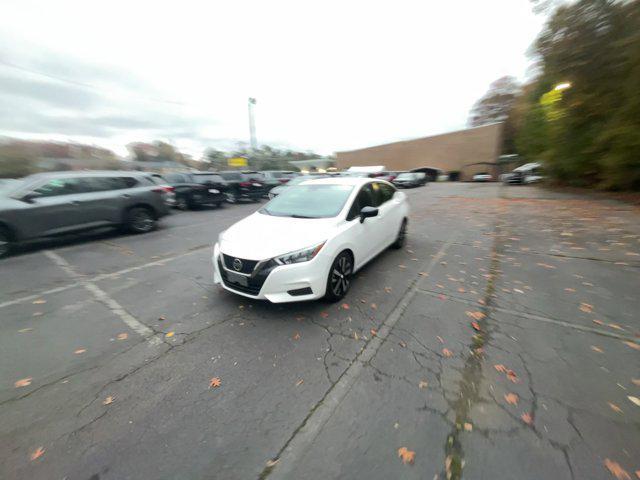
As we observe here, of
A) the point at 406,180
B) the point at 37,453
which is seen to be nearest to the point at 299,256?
the point at 37,453

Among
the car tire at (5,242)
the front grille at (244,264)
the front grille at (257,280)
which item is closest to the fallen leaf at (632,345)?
the front grille at (257,280)

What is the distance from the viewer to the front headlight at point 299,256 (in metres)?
3.29

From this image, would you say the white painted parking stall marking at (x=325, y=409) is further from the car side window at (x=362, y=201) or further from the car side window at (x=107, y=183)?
the car side window at (x=107, y=183)

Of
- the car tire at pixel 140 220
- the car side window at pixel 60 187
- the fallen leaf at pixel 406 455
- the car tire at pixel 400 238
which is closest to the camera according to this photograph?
the fallen leaf at pixel 406 455

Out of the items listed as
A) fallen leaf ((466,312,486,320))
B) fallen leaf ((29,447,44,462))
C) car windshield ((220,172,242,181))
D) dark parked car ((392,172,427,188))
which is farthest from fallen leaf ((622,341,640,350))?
dark parked car ((392,172,427,188))

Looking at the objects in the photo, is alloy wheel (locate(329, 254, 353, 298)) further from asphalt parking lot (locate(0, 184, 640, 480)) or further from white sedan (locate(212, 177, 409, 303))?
asphalt parking lot (locate(0, 184, 640, 480))

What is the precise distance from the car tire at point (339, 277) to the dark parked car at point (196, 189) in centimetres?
1011

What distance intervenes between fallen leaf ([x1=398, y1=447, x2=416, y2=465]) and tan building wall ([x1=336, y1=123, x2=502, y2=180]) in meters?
42.0

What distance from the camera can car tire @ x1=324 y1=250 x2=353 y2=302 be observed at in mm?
3604

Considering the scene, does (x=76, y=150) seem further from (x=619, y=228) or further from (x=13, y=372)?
(x=619, y=228)

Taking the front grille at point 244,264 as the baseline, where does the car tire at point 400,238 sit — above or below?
below

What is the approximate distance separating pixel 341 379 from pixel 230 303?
6.38ft

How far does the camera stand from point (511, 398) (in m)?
2.25

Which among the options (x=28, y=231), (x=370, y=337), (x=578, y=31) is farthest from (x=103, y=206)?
(x=578, y=31)
